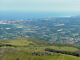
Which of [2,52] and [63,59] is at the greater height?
[2,52]

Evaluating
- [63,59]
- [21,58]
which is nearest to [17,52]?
[21,58]

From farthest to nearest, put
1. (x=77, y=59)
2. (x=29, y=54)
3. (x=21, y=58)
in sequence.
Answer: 1. (x=29, y=54)
2. (x=21, y=58)
3. (x=77, y=59)

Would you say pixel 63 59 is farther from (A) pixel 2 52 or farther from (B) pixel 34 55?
(A) pixel 2 52

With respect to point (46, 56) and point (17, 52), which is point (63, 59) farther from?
point (17, 52)

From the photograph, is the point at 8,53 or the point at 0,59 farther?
the point at 8,53

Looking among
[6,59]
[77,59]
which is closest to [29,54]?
[6,59]

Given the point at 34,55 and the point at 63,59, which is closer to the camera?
the point at 63,59

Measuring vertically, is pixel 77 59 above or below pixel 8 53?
below

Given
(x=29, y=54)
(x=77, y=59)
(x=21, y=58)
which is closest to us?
(x=77, y=59)
